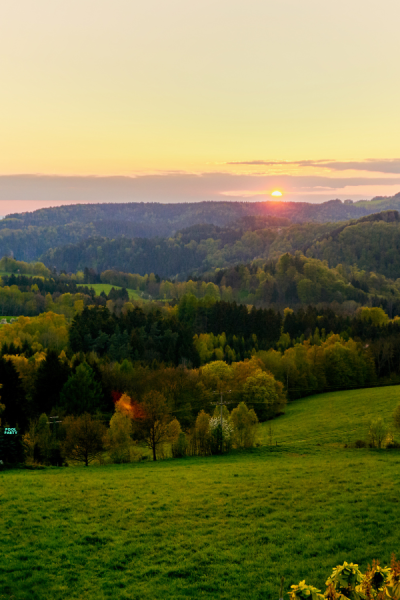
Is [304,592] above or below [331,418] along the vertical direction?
above

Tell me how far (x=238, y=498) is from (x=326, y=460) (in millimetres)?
14832

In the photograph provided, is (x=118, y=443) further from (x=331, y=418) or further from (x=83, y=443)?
Result: (x=331, y=418)

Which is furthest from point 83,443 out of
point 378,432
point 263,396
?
point 263,396

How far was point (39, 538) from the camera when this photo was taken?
1891 centimetres

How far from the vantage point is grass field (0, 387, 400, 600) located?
51.3 ft

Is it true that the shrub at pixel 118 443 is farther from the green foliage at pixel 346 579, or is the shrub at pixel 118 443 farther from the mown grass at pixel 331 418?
the green foliage at pixel 346 579

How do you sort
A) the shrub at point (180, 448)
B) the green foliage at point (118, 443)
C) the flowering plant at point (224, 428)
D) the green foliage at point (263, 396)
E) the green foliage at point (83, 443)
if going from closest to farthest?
the green foliage at point (118, 443) → the green foliage at point (83, 443) → the shrub at point (180, 448) → the flowering plant at point (224, 428) → the green foliage at point (263, 396)

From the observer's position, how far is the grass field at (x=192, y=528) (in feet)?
51.3

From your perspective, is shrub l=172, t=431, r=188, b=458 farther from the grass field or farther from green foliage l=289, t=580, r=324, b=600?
green foliage l=289, t=580, r=324, b=600

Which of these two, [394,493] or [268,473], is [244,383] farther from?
[394,493]

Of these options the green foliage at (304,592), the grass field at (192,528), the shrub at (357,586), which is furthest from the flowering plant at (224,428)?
the green foliage at (304,592)

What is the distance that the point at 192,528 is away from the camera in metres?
20.7

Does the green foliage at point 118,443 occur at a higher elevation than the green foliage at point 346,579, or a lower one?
lower

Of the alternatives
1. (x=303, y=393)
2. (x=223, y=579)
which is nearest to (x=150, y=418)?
(x=223, y=579)
